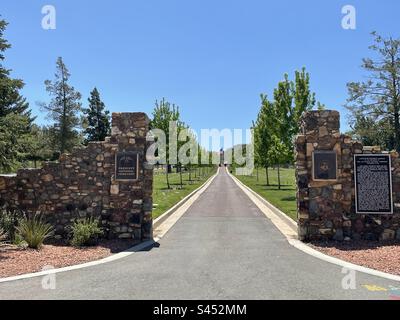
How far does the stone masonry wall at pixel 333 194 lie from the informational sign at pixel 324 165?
0.46ft

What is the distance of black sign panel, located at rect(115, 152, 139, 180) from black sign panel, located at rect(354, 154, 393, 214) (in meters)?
6.57

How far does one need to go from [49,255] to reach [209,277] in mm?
4489

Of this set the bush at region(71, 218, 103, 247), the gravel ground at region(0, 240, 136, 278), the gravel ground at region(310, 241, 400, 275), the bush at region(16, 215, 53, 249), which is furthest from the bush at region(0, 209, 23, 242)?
the gravel ground at region(310, 241, 400, 275)

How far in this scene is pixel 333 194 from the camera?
34.1 feet

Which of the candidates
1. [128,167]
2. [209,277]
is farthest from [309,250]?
[128,167]

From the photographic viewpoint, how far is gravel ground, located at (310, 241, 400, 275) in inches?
308

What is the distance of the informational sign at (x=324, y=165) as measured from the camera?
10383 millimetres

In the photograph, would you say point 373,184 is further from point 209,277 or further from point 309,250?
point 209,277

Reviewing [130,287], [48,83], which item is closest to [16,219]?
[130,287]

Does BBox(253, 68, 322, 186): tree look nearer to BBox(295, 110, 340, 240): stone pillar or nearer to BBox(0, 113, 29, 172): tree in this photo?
BBox(295, 110, 340, 240): stone pillar

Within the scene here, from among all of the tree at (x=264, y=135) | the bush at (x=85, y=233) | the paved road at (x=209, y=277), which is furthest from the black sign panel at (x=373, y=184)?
the tree at (x=264, y=135)

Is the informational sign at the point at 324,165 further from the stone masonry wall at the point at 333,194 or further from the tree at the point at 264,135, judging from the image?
the tree at the point at 264,135
